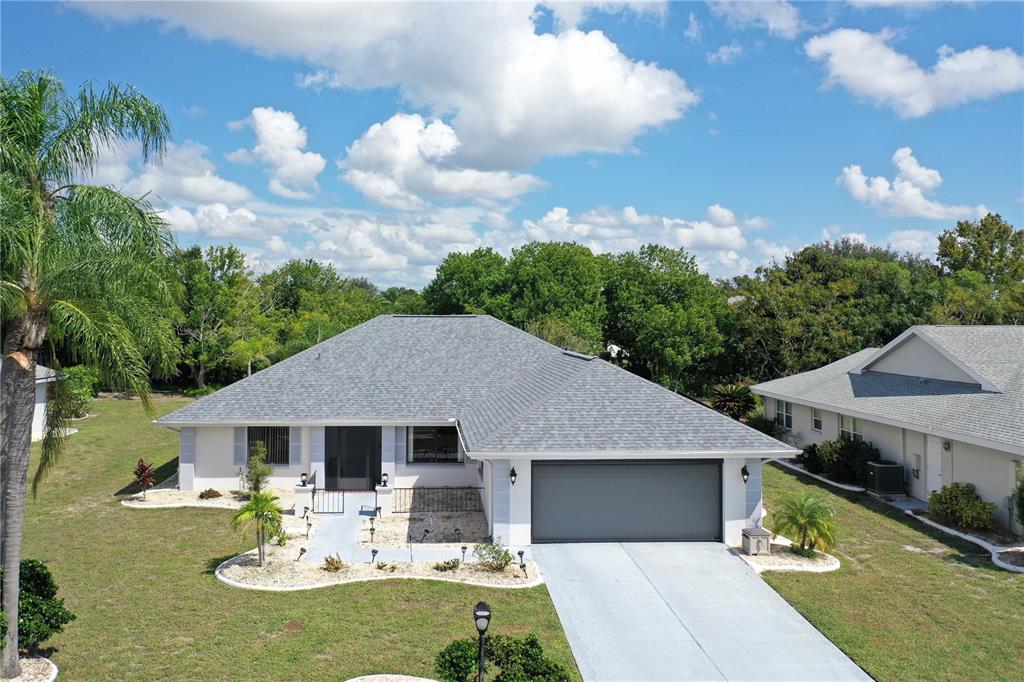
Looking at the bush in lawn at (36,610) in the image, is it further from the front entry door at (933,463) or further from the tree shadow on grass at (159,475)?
the front entry door at (933,463)

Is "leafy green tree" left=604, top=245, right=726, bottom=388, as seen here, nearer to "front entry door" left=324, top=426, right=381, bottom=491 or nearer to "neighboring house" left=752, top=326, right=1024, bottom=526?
"neighboring house" left=752, top=326, right=1024, bottom=526

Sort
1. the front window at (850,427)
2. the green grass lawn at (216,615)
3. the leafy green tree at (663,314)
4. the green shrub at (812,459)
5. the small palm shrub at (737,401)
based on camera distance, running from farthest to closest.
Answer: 1. the leafy green tree at (663,314)
2. the small palm shrub at (737,401)
3. the green shrub at (812,459)
4. the front window at (850,427)
5. the green grass lawn at (216,615)

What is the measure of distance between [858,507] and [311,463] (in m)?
17.4

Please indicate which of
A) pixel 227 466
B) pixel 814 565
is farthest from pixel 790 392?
pixel 227 466

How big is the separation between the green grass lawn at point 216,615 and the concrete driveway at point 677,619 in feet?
2.40

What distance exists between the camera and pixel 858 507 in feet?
70.4

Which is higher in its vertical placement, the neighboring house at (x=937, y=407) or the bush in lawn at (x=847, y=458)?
the neighboring house at (x=937, y=407)

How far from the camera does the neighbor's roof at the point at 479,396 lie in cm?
1747

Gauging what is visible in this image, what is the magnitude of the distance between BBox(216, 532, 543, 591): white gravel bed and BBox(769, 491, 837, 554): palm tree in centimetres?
619

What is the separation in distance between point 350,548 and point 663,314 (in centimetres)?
3447

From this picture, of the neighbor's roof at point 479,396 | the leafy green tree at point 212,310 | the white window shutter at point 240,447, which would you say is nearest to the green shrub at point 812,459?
the neighbor's roof at point 479,396

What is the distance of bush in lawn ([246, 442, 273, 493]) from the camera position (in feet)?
72.5

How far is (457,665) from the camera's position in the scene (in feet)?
31.0

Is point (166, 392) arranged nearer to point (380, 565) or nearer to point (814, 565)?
point (380, 565)
